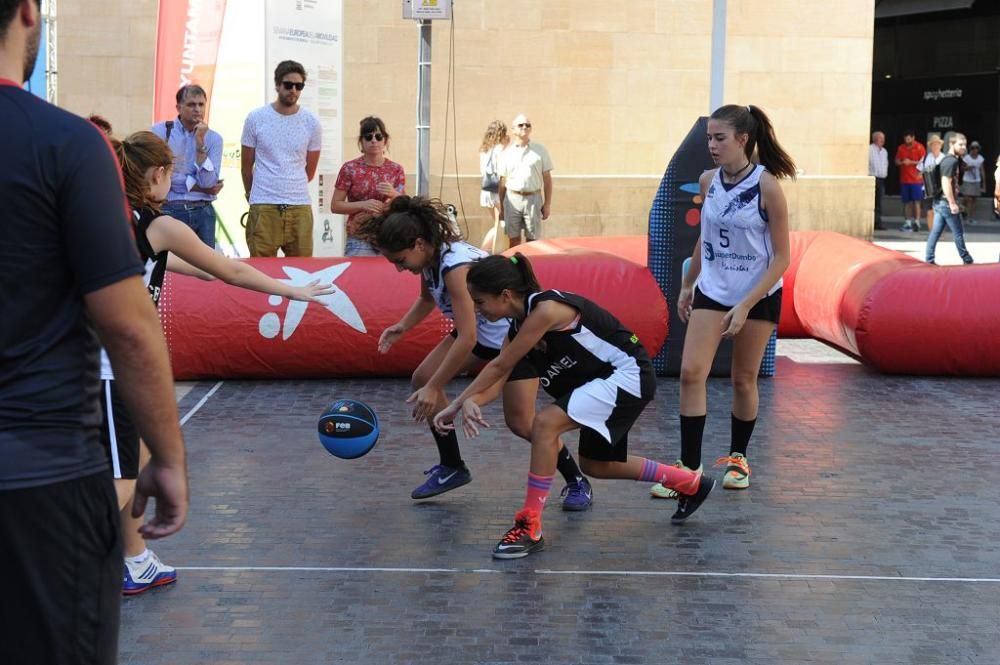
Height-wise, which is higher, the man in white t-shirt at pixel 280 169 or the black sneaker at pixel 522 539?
the man in white t-shirt at pixel 280 169

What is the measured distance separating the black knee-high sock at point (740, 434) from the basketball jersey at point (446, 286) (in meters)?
1.26

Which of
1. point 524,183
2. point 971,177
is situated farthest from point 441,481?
point 971,177

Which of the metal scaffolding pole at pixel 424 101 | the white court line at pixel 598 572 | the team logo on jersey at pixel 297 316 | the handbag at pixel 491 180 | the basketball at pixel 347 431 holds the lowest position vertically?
the white court line at pixel 598 572

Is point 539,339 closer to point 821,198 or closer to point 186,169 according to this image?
point 186,169

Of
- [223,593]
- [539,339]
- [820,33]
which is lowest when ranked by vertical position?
[223,593]

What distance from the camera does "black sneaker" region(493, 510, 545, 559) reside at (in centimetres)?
539

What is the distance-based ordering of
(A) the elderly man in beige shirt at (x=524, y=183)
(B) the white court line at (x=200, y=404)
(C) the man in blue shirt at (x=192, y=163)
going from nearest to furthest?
(B) the white court line at (x=200, y=404), (C) the man in blue shirt at (x=192, y=163), (A) the elderly man in beige shirt at (x=524, y=183)

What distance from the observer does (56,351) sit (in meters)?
2.40

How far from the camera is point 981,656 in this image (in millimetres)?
4391

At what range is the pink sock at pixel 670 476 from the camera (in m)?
5.66

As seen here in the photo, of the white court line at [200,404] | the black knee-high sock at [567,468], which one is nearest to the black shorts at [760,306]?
the black knee-high sock at [567,468]

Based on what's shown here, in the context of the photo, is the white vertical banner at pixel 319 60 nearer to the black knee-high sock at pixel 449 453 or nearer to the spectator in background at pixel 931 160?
the black knee-high sock at pixel 449 453

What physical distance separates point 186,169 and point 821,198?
12.0 m

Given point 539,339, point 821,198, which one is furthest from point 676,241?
point 821,198
